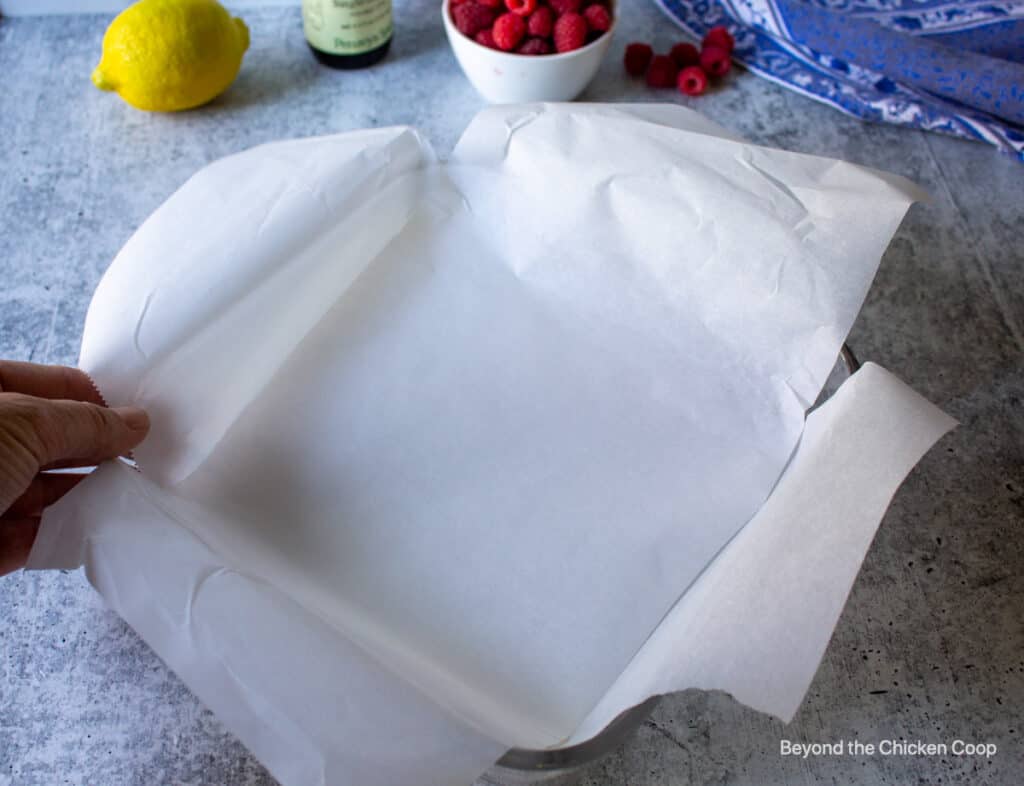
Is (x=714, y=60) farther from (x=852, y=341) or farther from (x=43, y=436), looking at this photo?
(x=43, y=436)

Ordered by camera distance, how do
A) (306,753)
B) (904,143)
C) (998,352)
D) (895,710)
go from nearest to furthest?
(306,753) → (895,710) → (998,352) → (904,143)

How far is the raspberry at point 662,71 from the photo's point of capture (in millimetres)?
777

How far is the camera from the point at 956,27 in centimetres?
80

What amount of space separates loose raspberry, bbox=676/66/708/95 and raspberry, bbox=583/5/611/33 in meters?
0.10

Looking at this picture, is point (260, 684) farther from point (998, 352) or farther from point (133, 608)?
point (998, 352)

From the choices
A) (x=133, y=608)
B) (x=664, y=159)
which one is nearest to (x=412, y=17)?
(x=664, y=159)

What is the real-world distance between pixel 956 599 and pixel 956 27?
53 centimetres

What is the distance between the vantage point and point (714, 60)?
30.4 inches

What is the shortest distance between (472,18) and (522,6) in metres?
0.04

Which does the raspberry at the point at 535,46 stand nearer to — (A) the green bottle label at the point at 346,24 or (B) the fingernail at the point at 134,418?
(A) the green bottle label at the point at 346,24

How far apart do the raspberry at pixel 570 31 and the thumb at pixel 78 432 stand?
0.43 meters

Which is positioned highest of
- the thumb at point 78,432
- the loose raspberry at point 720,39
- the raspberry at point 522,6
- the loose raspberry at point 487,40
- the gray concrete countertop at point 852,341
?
the raspberry at point 522,6

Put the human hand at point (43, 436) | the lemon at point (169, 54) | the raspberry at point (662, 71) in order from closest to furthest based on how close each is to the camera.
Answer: the human hand at point (43, 436) → the lemon at point (169, 54) → the raspberry at point (662, 71)

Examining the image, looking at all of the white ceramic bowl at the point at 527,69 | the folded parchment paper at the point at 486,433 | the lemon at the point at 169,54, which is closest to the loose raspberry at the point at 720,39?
the white ceramic bowl at the point at 527,69
